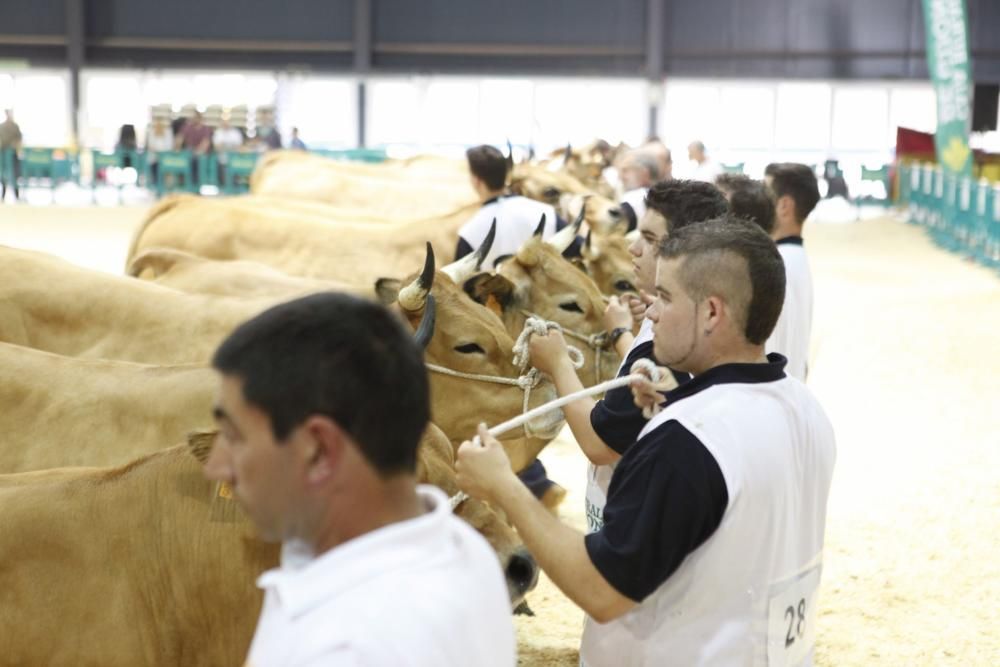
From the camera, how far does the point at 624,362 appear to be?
3826 mm

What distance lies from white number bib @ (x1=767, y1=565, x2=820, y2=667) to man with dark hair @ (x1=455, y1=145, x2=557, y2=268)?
16.2ft

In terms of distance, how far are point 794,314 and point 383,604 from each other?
406 cm

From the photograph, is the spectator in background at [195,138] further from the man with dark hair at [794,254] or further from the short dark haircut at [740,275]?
the short dark haircut at [740,275]

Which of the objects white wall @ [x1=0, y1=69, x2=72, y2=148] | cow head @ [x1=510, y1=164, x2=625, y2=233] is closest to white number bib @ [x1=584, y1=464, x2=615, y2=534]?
cow head @ [x1=510, y1=164, x2=625, y2=233]

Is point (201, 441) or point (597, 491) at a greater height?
point (201, 441)

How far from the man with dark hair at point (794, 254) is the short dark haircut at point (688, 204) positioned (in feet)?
4.31

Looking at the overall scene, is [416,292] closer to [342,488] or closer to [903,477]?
[342,488]

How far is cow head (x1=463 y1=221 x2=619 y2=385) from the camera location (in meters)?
6.18

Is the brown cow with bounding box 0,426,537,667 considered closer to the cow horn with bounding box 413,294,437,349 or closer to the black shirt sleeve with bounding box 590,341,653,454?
the black shirt sleeve with bounding box 590,341,653,454

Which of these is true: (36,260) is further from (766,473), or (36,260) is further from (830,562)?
(766,473)

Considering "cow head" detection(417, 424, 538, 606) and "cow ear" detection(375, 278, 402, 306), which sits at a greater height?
"cow ear" detection(375, 278, 402, 306)

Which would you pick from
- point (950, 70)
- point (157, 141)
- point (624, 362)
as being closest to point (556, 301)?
point (624, 362)

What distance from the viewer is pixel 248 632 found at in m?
3.23

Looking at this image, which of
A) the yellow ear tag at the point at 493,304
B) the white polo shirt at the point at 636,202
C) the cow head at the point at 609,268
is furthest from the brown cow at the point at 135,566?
the white polo shirt at the point at 636,202
